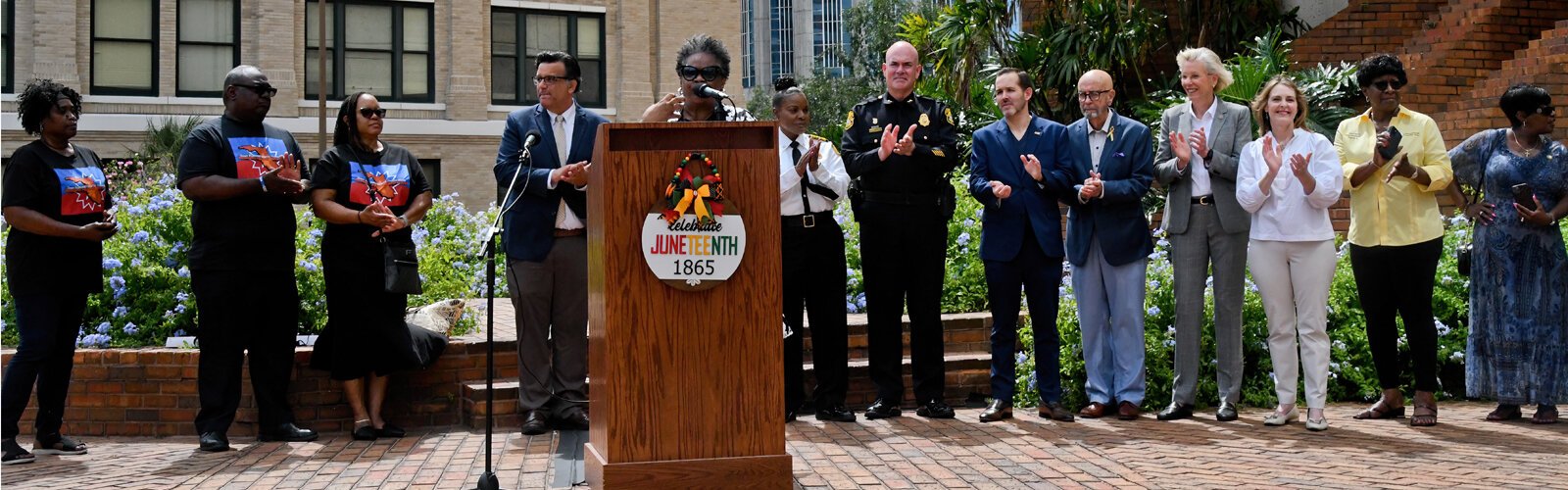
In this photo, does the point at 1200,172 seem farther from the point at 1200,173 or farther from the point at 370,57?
the point at 370,57

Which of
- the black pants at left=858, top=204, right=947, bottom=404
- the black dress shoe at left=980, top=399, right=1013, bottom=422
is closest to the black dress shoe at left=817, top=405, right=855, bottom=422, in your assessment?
the black pants at left=858, top=204, right=947, bottom=404

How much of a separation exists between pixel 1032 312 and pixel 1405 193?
2.02 m

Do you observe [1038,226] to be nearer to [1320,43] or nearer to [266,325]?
[266,325]

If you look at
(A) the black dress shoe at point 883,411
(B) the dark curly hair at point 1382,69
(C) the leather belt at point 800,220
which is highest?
(B) the dark curly hair at point 1382,69

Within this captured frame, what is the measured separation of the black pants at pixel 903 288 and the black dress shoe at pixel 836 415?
0.26m

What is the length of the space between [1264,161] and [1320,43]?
898cm

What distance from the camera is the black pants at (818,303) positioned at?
735 centimetres

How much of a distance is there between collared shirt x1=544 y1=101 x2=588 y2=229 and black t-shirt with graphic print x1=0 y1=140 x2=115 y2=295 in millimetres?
2232

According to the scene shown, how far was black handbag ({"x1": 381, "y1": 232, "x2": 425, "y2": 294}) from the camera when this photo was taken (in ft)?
23.1

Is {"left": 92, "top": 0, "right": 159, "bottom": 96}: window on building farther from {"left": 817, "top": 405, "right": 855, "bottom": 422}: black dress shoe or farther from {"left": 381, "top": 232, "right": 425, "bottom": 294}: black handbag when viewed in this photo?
{"left": 817, "top": 405, "right": 855, "bottom": 422}: black dress shoe

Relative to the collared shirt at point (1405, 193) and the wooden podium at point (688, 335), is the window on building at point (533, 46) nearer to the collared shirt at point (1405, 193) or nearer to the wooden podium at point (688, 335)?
the collared shirt at point (1405, 193)

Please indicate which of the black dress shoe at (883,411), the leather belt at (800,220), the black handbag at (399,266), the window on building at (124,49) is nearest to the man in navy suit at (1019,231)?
the black dress shoe at (883,411)

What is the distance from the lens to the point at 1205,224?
24.6 feet

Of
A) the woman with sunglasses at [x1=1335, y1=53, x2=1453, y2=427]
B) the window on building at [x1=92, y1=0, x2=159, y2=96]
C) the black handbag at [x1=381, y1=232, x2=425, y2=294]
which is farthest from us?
the window on building at [x1=92, y1=0, x2=159, y2=96]
